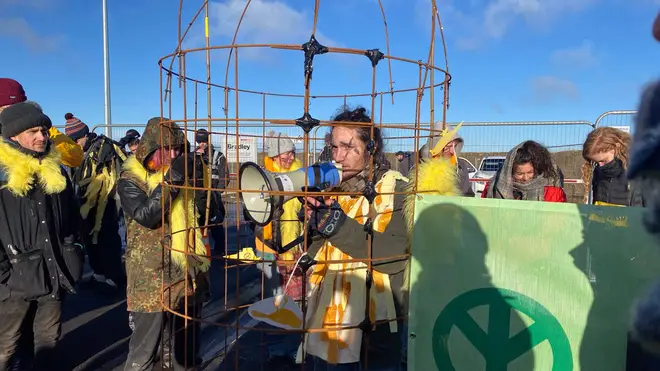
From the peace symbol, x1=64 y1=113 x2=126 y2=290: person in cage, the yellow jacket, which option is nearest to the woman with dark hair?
the peace symbol

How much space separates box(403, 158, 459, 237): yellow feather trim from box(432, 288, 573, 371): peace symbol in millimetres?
410

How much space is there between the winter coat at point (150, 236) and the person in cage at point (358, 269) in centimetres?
110

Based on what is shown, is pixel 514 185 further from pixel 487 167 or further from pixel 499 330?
pixel 487 167

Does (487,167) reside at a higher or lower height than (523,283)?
higher

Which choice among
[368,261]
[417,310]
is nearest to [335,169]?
[368,261]

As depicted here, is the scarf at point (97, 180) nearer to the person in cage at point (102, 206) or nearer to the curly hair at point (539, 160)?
the person in cage at point (102, 206)

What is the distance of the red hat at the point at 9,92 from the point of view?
3499mm

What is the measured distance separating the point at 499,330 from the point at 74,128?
5880 mm

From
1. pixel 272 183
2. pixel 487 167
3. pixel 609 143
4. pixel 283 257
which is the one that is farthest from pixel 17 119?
pixel 487 167

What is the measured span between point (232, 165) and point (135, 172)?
266 inches

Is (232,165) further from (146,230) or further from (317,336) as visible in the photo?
(317,336)

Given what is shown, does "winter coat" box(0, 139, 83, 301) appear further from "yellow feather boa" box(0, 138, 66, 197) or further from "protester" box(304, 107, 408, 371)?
"protester" box(304, 107, 408, 371)

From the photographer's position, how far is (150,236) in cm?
292

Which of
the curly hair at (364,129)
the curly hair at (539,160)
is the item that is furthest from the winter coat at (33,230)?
the curly hair at (539,160)
